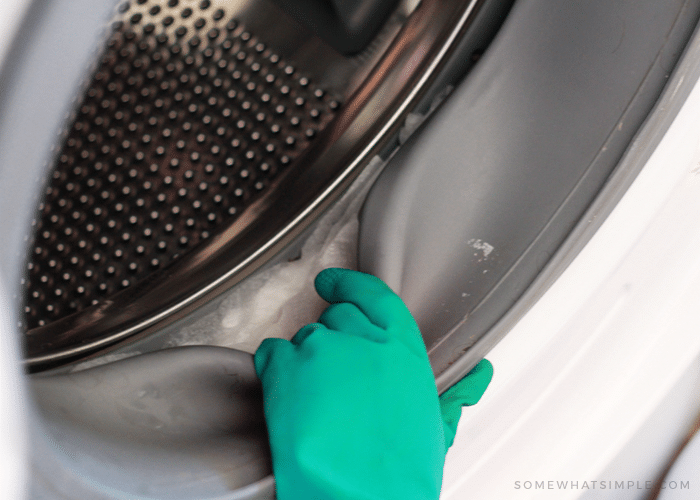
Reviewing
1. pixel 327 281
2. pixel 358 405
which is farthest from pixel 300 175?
pixel 358 405

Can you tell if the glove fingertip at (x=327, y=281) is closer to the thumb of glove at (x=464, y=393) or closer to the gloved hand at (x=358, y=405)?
the gloved hand at (x=358, y=405)

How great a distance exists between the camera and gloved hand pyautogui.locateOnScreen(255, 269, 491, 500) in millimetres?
398

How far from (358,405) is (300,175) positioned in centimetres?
33

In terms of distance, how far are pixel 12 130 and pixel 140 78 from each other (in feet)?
1.37

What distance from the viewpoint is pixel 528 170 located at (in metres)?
0.56

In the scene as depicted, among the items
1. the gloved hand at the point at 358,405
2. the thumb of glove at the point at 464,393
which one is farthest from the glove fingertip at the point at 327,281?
the thumb of glove at the point at 464,393

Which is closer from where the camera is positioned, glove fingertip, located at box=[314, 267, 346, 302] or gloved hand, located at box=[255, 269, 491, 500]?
gloved hand, located at box=[255, 269, 491, 500]

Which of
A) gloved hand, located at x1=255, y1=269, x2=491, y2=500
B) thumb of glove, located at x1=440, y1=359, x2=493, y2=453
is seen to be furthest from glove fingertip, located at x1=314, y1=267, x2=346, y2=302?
thumb of glove, located at x1=440, y1=359, x2=493, y2=453

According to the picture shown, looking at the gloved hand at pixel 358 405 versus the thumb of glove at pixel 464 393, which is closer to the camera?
the gloved hand at pixel 358 405

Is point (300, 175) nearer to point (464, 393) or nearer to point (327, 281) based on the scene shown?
point (327, 281)

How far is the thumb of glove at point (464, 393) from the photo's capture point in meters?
0.52

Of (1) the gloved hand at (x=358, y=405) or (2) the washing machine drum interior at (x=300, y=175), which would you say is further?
(2) the washing machine drum interior at (x=300, y=175)

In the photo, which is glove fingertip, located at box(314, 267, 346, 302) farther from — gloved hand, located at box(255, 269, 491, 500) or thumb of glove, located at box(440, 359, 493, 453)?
thumb of glove, located at box(440, 359, 493, 453)

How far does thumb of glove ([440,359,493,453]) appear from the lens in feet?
1.71
